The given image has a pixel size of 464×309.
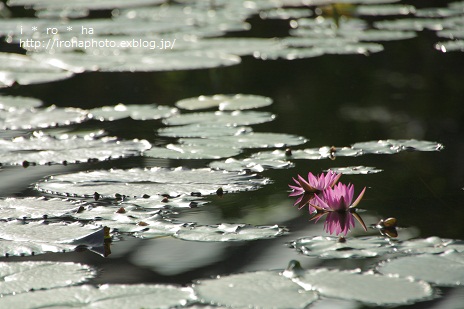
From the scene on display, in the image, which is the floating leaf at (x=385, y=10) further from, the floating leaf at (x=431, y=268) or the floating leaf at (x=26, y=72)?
the floating leaf at (x=431, y=268)

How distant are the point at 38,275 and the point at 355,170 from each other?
1.05 metres

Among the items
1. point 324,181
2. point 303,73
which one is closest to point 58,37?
point 303,73

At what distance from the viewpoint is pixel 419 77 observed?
3.84 metres

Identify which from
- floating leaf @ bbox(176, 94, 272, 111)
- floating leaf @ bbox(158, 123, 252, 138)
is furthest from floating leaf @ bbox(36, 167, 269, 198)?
floating leaf @ bbox(176, 94, 272, 111)

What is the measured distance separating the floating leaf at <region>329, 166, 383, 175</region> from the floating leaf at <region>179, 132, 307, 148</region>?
1.10ft

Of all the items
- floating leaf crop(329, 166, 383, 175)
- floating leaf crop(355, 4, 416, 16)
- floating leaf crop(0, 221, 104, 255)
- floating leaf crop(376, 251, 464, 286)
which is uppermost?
floating leaf crop(355, 4, 416, 16)

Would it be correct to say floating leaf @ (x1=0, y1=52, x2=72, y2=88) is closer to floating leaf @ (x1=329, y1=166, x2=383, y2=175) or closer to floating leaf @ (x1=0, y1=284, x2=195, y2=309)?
floating leaf @ (x1=329, y1=166, x2=383, y2=175)

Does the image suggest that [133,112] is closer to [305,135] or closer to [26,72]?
[305,135]

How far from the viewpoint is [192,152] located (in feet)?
8.39

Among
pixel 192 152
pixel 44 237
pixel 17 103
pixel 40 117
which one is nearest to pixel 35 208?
pixel 44 237

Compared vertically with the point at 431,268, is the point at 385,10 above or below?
above

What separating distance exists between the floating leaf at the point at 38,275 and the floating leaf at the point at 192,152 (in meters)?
0.91

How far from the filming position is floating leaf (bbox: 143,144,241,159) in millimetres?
2518

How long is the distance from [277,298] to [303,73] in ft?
8.84
